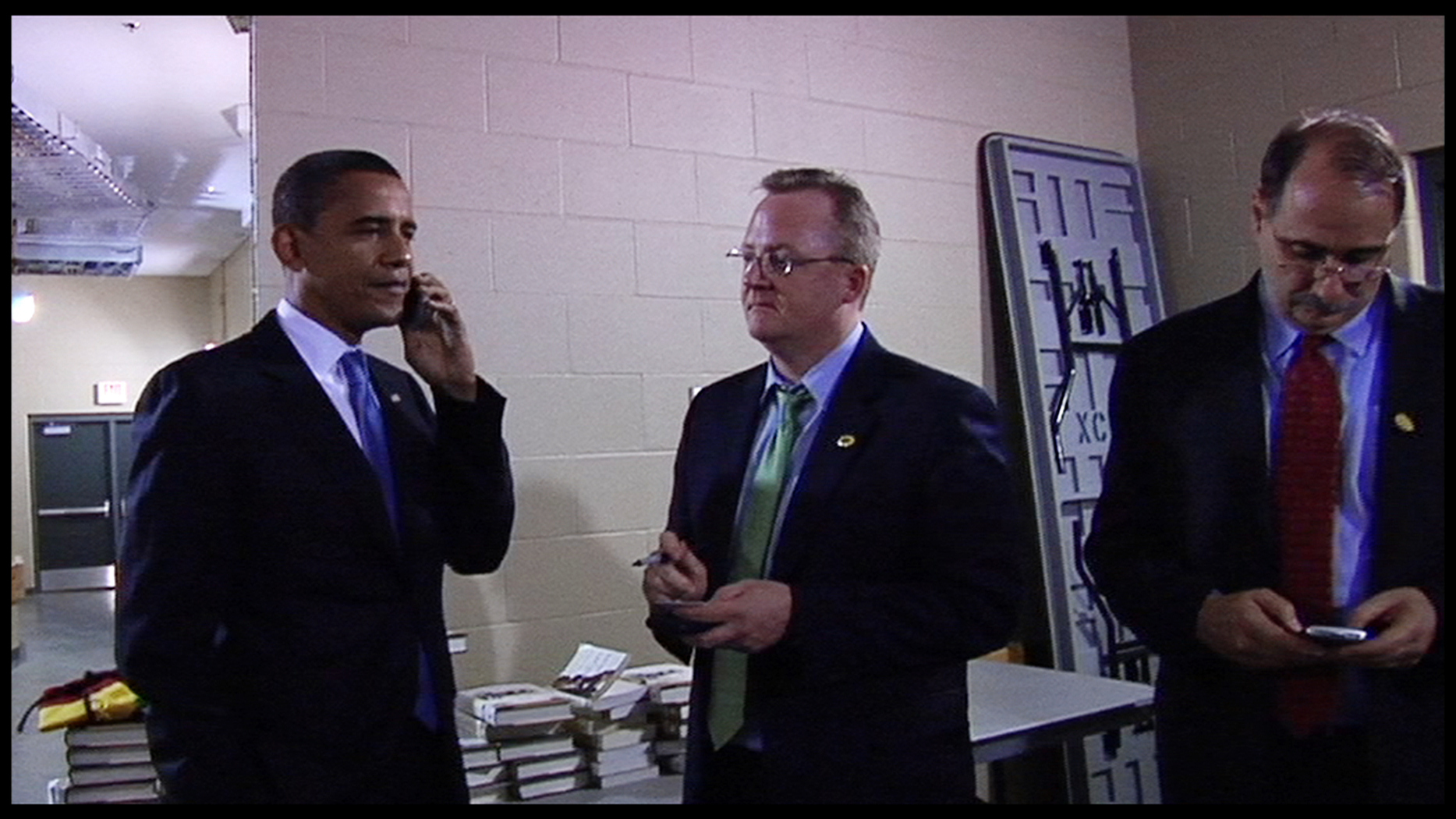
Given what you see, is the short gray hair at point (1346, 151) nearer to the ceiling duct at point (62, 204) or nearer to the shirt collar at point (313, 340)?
the shirt collar at point (313, 340)

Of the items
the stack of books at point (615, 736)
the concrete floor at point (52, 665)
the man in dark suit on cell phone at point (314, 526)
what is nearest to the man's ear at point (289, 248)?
the man in dark suit on cell phone at point (314, 526)

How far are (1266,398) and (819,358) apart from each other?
61 cm

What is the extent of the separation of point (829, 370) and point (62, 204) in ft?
4.17

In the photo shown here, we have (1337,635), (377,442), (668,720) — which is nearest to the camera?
(1337,635)

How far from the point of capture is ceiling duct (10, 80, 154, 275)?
6.01ft

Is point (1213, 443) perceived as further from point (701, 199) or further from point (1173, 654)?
point (701, 199)

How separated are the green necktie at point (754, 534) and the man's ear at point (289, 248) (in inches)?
28.3

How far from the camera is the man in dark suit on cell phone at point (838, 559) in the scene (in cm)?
159

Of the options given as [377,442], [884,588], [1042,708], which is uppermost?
[377,442]

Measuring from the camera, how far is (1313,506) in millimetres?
1480

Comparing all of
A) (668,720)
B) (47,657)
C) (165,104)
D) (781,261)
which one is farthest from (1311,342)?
(47,657)

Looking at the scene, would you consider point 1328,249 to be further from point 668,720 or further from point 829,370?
point 668,720

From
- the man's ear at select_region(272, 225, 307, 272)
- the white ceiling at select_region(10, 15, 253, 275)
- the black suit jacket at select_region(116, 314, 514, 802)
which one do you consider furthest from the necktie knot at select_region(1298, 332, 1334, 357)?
the white ceiling at select_region(10, 15, 253, 275)

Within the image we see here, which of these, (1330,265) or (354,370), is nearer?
(1330,265)
